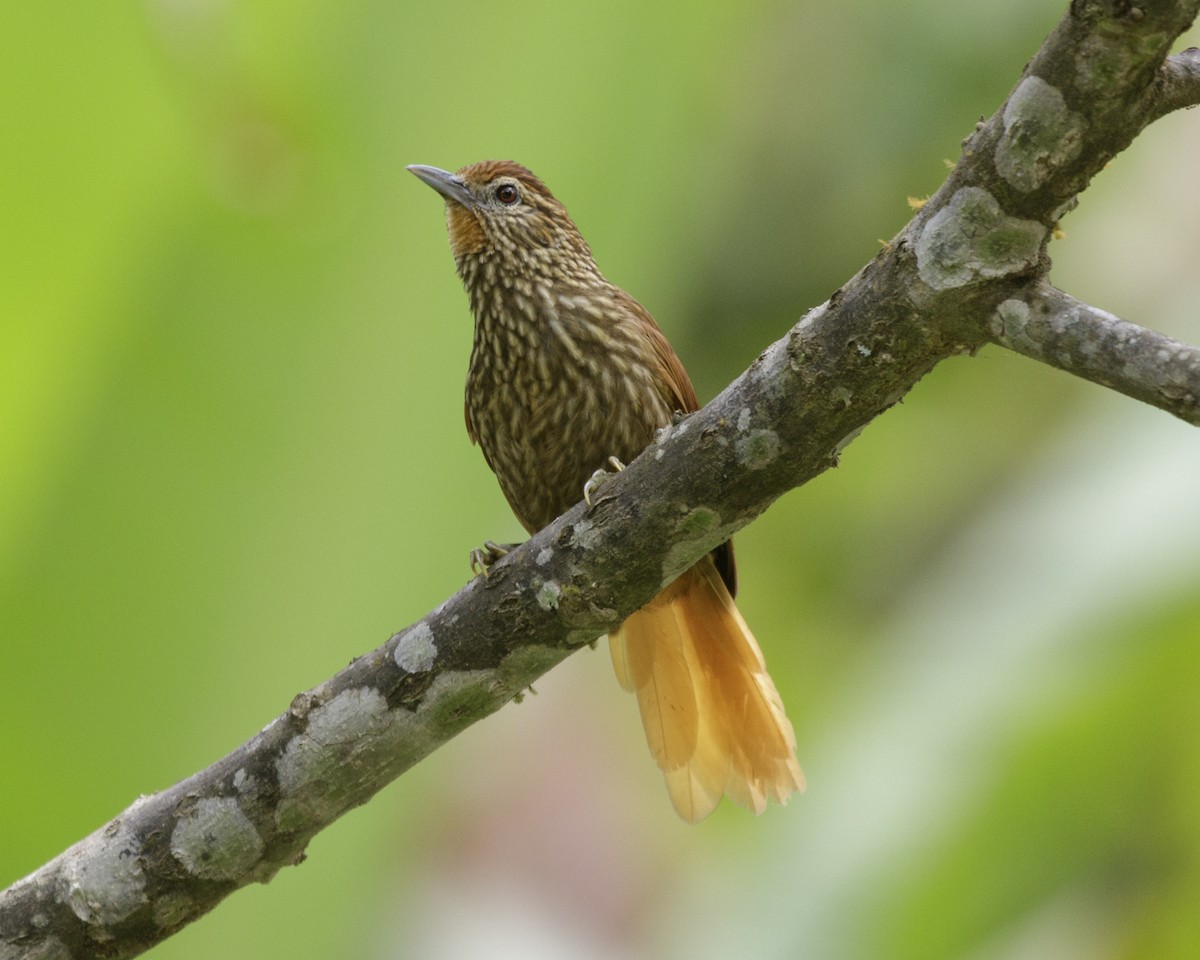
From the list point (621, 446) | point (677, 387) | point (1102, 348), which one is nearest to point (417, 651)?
point (621, 446)

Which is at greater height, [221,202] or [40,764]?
[221,202]

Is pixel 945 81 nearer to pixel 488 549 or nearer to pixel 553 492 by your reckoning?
pixel 553 492

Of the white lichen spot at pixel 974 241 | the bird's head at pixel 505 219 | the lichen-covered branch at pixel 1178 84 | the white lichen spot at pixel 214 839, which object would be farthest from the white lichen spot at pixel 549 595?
the bird's head at pixel 505 219

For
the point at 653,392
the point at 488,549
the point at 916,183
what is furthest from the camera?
the point at 916,183

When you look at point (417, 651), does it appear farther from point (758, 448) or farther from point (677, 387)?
point (677, 387)

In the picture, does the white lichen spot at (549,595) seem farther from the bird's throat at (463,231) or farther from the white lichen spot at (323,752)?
the bird's throat at (463,231)

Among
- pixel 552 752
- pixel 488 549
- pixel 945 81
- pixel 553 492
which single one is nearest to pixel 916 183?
pixel 945 81
